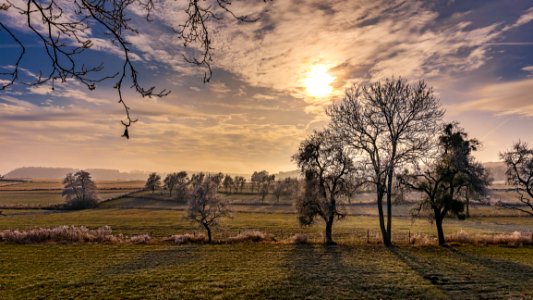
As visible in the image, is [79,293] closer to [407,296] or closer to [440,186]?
[407,296]

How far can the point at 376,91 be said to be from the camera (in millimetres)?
29531

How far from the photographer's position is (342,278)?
17219 mm

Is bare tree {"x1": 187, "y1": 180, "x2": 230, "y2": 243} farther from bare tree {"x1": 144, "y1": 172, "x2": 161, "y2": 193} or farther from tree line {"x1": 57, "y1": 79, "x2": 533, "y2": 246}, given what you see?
bare tree {"x1": 144, "y1": 172, "x2": 161, "y2": 193}

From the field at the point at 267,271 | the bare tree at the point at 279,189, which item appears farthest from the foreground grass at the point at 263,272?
the bare tree at the point at 279,189

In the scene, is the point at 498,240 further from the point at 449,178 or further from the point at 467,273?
the point at 467,273

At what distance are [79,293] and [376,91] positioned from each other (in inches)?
1006

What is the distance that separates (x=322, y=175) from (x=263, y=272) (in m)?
17.5

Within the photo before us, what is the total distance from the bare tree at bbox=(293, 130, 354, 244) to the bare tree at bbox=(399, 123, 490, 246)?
6.03m

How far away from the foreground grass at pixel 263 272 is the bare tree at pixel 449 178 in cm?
403

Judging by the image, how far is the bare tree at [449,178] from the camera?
30.0 m

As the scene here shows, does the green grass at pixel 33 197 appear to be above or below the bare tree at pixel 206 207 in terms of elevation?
below

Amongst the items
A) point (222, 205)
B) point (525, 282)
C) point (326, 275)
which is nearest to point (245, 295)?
point (326, 275)

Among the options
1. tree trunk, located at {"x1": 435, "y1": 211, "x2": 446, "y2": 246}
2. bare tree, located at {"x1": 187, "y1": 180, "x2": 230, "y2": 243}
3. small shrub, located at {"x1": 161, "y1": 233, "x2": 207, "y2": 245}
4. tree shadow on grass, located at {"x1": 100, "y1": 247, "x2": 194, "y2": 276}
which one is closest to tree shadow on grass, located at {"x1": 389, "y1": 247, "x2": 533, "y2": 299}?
tree trunk, located at {"x1": 435, "y1": 211, "x2": 446, "y2": 246}

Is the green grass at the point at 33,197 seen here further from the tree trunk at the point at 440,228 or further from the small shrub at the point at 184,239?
the tree trunk at the point at 440,228
